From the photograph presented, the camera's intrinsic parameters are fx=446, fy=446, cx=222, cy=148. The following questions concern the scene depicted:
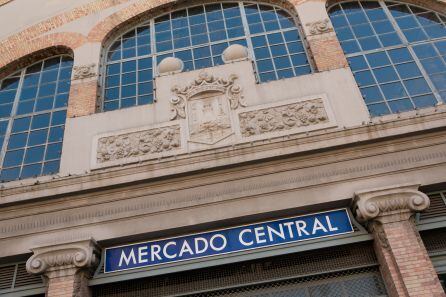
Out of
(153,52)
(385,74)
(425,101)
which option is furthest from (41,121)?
(425,101)

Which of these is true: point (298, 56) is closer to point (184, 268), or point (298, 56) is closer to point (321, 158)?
point (321, 158)

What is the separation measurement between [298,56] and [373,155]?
361 centimetres

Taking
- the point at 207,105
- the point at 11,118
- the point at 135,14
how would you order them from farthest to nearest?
1. the point at 135,14
2. the point at 11,118
3. the point at 207,105

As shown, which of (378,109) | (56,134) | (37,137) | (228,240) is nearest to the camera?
(228,240)

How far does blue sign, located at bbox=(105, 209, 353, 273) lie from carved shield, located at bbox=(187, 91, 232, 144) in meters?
1.98

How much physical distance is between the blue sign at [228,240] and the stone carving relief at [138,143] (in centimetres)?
193

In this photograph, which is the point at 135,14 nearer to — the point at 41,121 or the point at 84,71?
the point at 84,71

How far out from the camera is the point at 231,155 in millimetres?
8273

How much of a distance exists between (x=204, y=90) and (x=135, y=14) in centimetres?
419

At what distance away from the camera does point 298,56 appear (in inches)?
421

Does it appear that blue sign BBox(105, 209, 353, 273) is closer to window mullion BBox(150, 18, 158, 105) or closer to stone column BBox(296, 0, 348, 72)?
window mullion BBox(150, 18, 158, 105)

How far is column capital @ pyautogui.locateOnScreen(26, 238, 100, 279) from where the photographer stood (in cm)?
750

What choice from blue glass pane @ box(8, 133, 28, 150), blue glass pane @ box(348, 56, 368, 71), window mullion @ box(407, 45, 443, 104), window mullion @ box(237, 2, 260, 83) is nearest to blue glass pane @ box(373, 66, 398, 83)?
blue glass pane @ box(348, 56, 368, 71)

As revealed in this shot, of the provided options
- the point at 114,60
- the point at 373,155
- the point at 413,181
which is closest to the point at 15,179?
the point at 114,60
